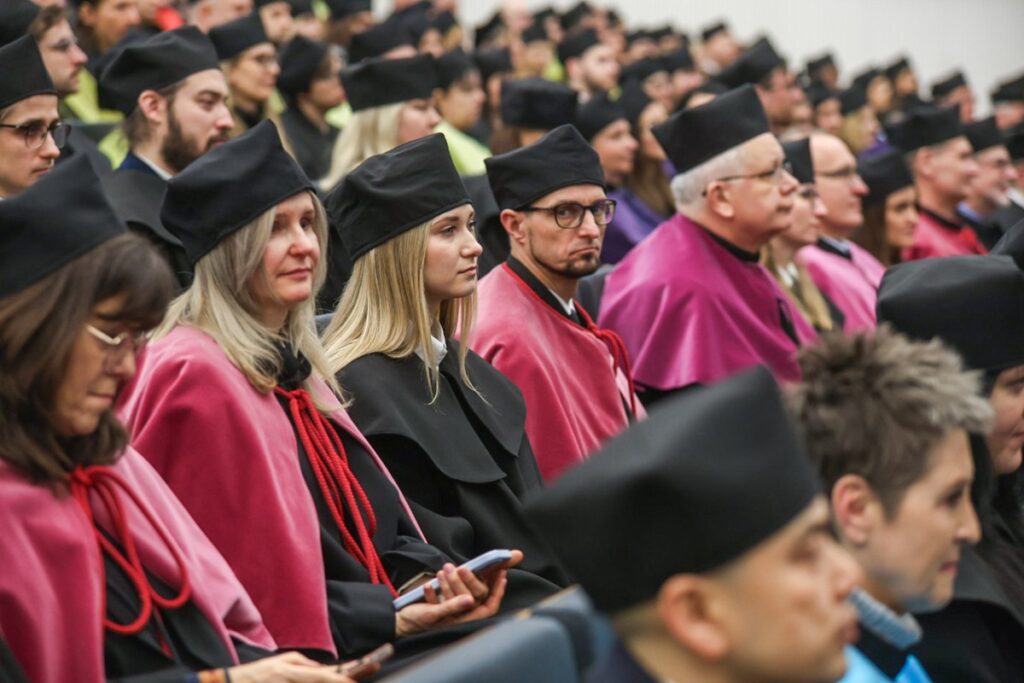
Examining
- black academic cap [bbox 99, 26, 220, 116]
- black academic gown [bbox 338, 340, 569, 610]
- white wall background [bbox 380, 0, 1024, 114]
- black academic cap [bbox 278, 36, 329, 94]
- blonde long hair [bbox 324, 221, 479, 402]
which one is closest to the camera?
black academic gown [bbox 338, 340, 569, 610]

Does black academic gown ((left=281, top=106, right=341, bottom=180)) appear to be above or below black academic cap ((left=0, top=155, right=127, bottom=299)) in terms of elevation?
below

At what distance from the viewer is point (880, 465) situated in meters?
2.68

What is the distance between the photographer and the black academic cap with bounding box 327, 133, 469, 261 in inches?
172

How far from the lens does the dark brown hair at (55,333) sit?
279 centimetres

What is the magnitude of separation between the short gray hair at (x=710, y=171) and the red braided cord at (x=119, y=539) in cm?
374

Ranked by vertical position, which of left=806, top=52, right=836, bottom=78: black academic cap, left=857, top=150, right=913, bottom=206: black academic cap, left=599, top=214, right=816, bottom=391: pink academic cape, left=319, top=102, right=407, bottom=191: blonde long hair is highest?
left=319, top=102, right=407, bottom=191: blonde long hair

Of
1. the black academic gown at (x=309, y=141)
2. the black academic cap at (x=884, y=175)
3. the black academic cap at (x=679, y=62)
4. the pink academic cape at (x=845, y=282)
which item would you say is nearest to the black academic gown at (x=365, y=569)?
the pink academic cape at (x=845, y=282)

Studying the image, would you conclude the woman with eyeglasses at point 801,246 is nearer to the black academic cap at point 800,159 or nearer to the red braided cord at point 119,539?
the black academic cap at point 800,159

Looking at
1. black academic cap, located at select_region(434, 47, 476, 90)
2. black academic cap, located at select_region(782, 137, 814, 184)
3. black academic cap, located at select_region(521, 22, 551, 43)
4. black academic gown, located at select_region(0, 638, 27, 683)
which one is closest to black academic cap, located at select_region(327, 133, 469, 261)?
black academic gown, located at select_region(0, 638, 27, 683)

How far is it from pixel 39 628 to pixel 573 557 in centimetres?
123

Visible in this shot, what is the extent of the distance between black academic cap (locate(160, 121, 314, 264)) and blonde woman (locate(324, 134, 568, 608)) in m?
0.61

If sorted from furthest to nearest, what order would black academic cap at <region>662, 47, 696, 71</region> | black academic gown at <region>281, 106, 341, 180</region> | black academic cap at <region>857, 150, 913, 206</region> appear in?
1. black academic cap at <region>662, 47, 696, 71</region>
2. black academic gown at <region>281, 106, 341, 180</region>
3. black academic cap at <region>857, 150, 913, 206</region>

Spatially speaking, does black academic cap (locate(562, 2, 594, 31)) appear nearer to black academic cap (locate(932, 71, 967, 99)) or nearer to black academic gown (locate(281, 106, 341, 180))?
black academic cap (locate(932, 71, 967, 99))

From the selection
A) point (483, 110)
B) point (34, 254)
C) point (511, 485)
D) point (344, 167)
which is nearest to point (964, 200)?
point (483, 110)
